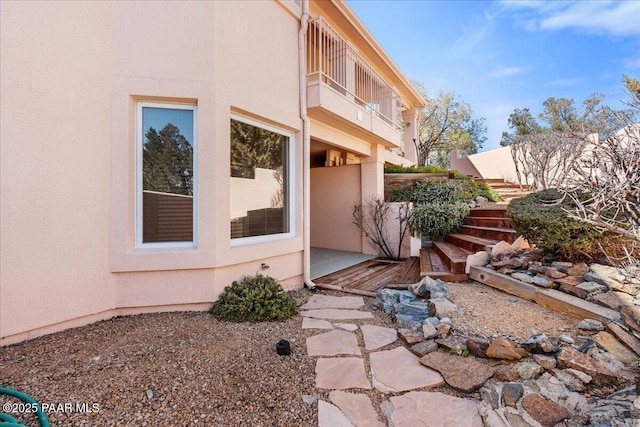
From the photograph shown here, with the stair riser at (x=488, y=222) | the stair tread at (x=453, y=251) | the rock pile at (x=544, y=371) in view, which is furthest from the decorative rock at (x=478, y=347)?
the stair riser at (x=488, y=222)

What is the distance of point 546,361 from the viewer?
2699 mm

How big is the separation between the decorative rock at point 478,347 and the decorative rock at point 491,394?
46 centimetres

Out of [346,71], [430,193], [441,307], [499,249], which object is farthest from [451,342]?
[430,193]

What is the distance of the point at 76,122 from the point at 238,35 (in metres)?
2.61

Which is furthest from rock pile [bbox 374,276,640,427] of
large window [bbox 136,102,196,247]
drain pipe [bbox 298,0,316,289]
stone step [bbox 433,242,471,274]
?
large window [bbox 136,102,196,247]

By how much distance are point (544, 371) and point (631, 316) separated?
48.4 inches

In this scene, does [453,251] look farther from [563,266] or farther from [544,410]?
[544,410]

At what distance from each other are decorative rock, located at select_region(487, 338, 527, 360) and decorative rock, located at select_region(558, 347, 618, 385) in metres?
0.30

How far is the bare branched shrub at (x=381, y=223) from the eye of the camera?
340 inches

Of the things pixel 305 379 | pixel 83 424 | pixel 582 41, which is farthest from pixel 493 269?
pixel 582 41

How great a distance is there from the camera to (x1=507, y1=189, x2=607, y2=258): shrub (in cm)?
411

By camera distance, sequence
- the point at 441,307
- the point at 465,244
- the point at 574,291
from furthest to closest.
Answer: the point at 465,244
the point at 441,307
the point at 574,291

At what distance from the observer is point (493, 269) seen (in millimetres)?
5117

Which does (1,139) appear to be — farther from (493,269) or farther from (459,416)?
(493,269)
